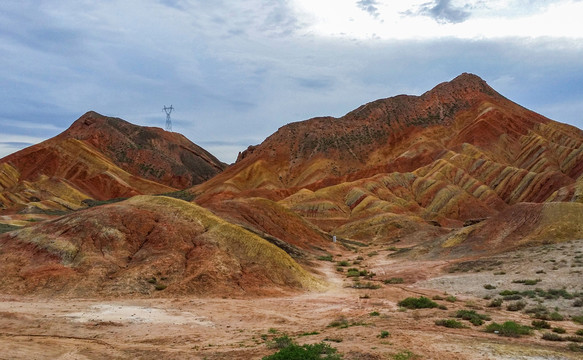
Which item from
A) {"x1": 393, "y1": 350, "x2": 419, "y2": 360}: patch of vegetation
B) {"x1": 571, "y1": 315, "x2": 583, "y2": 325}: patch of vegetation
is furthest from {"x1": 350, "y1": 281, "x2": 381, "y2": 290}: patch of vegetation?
{"x1": 393, "y1": 350, "x2": 419, "y2": 360}: patch of vegetation

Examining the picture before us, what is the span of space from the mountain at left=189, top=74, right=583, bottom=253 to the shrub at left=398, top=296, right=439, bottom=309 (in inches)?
1751

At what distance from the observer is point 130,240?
33438 millimetres

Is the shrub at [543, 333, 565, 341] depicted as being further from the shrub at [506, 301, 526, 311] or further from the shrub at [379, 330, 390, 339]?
the shrub at [506, 301, 526, 311]

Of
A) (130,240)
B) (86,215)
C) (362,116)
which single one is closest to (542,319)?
(130,240)

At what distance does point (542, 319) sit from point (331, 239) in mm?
48204

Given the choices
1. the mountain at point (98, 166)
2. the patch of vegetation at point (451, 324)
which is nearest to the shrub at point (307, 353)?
the patch of vegetation at point (451, 324)

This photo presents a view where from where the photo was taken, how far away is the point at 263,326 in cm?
2019

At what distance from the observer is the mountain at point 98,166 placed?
357 ft

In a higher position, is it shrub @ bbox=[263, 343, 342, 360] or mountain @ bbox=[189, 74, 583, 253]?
mountain @ bbox=[189, 74, 583, 253]

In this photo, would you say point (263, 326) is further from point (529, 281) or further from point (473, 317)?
point (529, 281)

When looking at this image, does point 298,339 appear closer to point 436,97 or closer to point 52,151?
point 52,151

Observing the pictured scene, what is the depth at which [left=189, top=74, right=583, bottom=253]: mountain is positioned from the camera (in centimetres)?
8781

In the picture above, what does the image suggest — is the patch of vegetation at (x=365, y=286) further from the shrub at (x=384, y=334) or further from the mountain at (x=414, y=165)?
the mountain at (x=414, y=165)

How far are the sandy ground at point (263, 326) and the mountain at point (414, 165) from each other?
39840 mm
